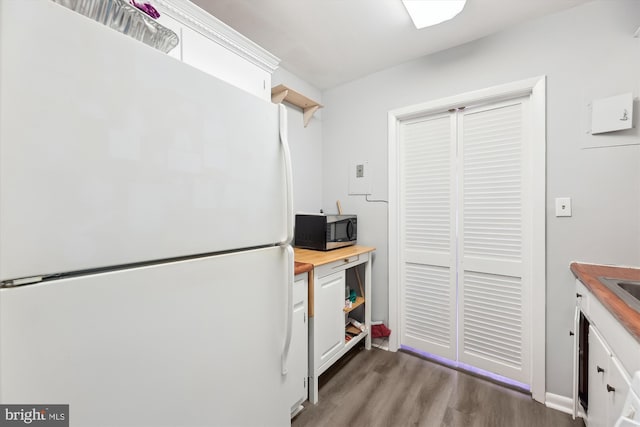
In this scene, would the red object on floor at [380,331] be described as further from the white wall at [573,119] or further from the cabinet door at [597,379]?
the cabinet door at [597,379]

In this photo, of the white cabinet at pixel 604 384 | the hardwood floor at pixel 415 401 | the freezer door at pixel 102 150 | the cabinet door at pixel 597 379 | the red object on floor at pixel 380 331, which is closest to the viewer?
the freezer door at pixel 102 150

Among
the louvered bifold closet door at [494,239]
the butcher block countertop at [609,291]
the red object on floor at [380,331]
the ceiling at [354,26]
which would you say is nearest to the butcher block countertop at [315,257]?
the red object on floor at [380,331]

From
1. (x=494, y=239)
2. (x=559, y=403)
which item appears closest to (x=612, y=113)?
(x=494, y=239)

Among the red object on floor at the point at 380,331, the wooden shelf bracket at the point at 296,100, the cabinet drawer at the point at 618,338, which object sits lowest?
the red object on floor at the point at 380,331

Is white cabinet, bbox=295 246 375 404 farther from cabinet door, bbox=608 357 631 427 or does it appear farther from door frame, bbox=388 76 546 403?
cabinet door, bbox=608 357 631 427

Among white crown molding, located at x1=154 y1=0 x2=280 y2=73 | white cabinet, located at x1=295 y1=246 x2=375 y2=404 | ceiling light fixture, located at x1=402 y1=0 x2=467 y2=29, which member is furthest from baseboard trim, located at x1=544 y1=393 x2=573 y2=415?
white crown molding, located at x1=154 y1=0 x2=280 y2=73

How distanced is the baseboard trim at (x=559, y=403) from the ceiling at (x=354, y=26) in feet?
7.77

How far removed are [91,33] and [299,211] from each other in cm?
196

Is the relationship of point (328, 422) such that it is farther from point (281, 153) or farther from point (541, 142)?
point (541, 142)

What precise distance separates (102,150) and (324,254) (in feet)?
5.09

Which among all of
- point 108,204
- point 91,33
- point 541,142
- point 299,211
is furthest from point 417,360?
point 91,33

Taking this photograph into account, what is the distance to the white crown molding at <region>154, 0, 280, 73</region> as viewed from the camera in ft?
3.54

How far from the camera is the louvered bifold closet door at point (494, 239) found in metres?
1.79

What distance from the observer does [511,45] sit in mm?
1769
